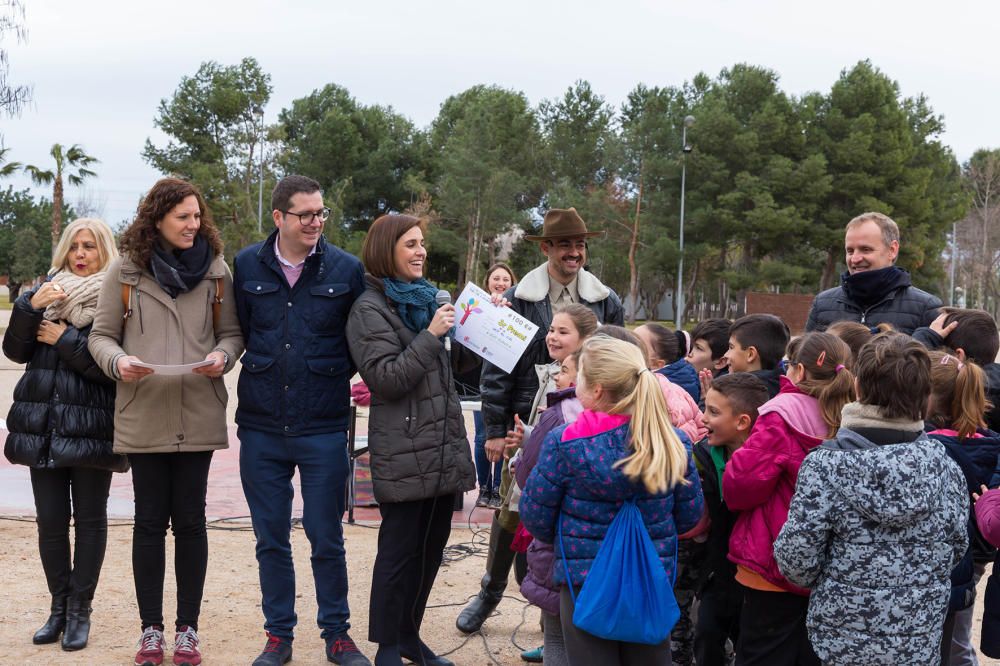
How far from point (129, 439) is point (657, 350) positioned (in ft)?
7.94

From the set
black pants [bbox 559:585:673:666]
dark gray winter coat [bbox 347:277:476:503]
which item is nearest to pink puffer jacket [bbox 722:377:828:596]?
black pants [bbox 559:585:673:666]

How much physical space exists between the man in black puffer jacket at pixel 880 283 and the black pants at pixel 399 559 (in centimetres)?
248

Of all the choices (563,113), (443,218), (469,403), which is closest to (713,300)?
(563,113)

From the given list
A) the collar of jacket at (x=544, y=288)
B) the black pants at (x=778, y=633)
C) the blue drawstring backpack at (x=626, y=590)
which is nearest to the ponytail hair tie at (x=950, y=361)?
the black pants at (x=778, y=633)

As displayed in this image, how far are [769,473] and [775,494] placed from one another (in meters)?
0.15

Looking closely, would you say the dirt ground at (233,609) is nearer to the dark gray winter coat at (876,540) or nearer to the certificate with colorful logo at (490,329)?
the certificate with colorful logo at (490,329)

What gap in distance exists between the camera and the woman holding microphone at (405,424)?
3.96 meters

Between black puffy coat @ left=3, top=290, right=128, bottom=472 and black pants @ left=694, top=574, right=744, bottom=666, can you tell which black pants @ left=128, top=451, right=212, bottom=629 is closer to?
black puffy coat @ left=3, top=290, right=128, bottom=472

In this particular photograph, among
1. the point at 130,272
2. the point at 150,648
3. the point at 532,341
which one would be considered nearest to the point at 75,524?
the point at 150,648

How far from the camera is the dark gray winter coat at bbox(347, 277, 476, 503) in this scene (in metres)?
3.94

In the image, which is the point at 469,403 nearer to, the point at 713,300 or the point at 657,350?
the point at 657,350

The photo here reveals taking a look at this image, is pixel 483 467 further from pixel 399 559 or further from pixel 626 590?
pixel 626 590

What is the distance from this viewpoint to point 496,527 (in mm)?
4875

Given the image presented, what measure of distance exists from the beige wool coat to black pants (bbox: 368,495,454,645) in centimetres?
85
